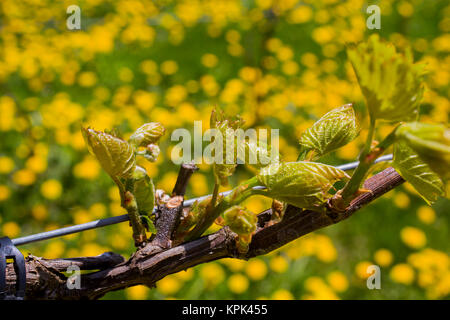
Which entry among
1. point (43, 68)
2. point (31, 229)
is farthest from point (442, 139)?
point (43, 68)

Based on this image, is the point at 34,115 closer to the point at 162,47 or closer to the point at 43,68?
the point at 43,68

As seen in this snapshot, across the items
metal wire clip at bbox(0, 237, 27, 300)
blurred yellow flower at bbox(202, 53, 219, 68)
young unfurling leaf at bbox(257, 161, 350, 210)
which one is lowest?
metal wire clip at bbox(0, 237, 27, 300)

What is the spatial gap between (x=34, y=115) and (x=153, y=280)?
1790 millimetres

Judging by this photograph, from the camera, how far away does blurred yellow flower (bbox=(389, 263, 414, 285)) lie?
162cm

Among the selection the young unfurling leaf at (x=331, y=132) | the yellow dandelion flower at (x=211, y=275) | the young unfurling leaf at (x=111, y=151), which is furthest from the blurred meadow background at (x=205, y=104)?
the young unfurling leaf at (x=111, y=151)

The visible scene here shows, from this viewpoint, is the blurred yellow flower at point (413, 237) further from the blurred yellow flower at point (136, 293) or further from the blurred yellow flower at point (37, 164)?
the blurred yellow flower at point (37, 164)

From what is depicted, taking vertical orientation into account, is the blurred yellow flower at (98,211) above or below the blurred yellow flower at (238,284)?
above

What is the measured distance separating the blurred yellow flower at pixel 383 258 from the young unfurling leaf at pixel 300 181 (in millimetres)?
1312

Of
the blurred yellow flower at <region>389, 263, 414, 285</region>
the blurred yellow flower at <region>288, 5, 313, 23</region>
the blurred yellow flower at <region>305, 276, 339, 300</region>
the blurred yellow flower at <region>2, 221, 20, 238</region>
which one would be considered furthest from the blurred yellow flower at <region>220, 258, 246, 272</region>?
the blurred yellow flower at <region>288, 5, 313, 23</region>

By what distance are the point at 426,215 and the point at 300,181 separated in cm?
159

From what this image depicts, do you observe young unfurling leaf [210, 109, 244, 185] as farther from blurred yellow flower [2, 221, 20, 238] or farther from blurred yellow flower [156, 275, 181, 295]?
blurred yellow flower [2, 221, 20, 238]

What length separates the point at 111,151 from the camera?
0.54 meters

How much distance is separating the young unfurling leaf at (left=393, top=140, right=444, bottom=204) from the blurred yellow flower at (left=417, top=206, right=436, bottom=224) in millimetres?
1472

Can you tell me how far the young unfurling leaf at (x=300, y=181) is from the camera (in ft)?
1.63
